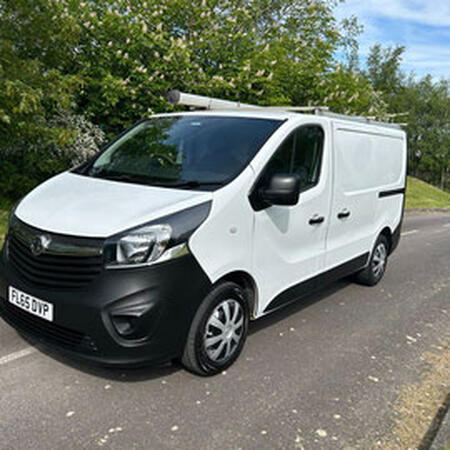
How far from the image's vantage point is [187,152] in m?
3.70

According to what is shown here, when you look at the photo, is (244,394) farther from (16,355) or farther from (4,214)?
(4,214)

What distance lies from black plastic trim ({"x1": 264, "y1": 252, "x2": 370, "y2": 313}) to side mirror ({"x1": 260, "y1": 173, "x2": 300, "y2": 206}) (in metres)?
0.89

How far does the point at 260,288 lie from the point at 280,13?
52.5 ft

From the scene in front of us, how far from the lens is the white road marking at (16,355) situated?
335 cm

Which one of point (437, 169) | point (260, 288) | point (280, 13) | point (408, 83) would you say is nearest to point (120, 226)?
point (260, 288)

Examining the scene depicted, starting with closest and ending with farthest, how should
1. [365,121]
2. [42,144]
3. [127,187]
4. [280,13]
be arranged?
[127,187] < [365,121] < [42,144] < [280,13]

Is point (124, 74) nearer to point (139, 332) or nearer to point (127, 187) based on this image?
point (127, 187)

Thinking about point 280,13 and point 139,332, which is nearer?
point 139,332

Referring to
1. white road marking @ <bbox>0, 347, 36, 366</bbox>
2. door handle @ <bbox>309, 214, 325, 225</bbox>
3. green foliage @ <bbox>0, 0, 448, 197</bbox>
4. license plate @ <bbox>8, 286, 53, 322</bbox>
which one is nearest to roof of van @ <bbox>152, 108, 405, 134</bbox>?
door handle @ <bbox>309, 214, 325, 225</bbox>

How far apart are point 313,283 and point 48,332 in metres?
2.36

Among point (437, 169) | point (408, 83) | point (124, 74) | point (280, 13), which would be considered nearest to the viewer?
point (124, 74)

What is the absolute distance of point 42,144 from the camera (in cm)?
878

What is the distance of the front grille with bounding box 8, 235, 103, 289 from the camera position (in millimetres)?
2729

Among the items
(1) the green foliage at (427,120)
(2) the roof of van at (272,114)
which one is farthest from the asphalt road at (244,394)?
(1) the green foliage at (427,120)
